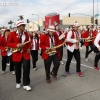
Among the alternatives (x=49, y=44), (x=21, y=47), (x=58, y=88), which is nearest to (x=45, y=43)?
(x=49, y=44)

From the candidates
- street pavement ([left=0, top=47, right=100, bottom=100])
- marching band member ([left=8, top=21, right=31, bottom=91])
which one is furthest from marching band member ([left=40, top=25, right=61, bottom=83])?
marching band member ([left=8, top=21, right=31, bottom=91])

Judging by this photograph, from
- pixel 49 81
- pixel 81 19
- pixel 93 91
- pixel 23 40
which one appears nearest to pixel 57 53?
pixel 49 81

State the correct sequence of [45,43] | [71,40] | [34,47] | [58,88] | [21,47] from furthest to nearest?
[34,47] < [71,40] < [45,43] < [58,88] < [21,47]

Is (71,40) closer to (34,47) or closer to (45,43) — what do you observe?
(45,43)

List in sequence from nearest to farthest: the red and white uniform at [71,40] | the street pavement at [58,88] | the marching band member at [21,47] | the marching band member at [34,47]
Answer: the street pavement at [58,88] → the marching band member at [21,47] → the red and white uniform at [71,40] → the marching band member at [34,47]

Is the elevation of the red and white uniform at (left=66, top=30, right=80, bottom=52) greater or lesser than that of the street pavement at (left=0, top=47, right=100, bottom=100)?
greater

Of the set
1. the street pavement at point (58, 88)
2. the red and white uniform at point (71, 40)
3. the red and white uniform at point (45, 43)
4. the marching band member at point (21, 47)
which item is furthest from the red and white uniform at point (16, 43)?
the red and white uniform at point (71, 40)

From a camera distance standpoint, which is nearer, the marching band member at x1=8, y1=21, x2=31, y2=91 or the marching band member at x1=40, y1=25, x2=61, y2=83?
the marching band member at x1=8, y1=21, x2=31, y2=91

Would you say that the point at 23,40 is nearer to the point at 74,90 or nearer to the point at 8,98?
the point at 8,98

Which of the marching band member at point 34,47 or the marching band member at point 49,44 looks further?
the marching band member at point 34,47

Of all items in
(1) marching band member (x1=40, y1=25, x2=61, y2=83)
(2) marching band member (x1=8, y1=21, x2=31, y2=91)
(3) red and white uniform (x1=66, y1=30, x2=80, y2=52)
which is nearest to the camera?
(2) marching band member (x1=8, y1=21, x2=31, y2=91)

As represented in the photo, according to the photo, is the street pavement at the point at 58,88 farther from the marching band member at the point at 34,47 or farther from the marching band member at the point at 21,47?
the marching band member at the point at 34,47

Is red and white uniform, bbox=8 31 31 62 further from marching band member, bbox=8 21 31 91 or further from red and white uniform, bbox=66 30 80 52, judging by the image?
red and white uniform, bbox=66 30 80 52

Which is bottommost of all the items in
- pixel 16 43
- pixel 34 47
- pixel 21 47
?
pixel 34 47
